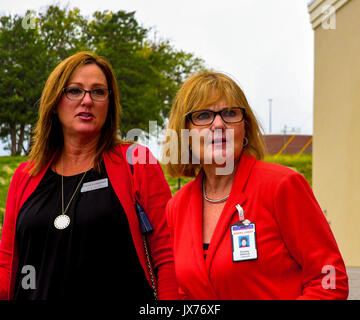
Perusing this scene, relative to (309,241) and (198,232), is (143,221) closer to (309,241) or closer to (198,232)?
(198,232)

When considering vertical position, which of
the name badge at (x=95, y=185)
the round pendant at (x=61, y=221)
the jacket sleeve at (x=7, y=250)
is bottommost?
the jacket sleeve at (x=7, y=250)

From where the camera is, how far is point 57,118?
2.77 metres

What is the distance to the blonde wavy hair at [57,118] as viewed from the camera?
8.42 ft

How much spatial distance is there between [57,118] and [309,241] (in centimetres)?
157

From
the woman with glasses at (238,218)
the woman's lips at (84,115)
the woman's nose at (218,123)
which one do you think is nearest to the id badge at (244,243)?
the woman with glasses at (238,218)

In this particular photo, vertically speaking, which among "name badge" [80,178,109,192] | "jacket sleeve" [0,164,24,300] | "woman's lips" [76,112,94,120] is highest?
"woman's lips" [76,112,94,120]

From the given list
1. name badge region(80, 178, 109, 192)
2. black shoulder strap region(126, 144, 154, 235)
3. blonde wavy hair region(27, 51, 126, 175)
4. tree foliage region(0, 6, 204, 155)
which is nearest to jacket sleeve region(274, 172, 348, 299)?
black shoulder strap region(126, 144, 154, 235)

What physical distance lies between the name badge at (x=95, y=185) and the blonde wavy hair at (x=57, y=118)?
0.28ft

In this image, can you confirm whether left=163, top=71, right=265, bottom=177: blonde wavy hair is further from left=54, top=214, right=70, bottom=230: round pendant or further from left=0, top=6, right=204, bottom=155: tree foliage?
left=0, top=6, right=204, bottom=155: tree foliage

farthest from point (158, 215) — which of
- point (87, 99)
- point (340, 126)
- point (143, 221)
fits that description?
point (340, 126)

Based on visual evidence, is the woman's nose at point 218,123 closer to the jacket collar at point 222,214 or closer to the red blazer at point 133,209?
the jacket collar at point 222,214

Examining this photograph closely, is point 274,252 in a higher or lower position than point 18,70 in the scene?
lower

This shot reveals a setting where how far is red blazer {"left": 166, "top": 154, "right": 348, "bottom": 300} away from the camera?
1827mm
